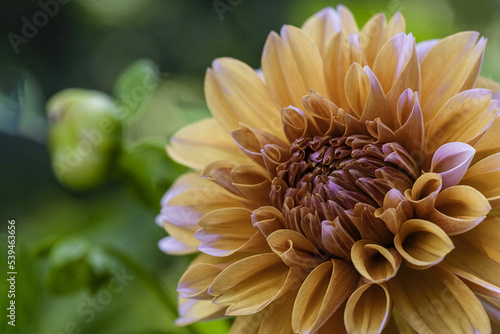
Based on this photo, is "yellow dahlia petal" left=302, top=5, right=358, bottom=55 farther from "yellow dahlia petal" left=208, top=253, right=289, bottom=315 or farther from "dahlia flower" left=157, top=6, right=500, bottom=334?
"yellow dahlia petal" left=208, top=253, right=289, bottom=315

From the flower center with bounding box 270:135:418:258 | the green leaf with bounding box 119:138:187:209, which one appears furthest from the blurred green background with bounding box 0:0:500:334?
the flower center with bounding box 270:135:418:258

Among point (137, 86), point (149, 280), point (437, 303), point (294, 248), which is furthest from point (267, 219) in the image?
point (137, 86)

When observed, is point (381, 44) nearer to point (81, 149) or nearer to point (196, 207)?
point (196, 207)

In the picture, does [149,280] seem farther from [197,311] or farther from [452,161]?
[452,161]

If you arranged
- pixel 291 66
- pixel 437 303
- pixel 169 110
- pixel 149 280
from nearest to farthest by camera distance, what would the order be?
pixel 437 303 → pixel 291 66 → pixel 149 280 → pixel 169 110

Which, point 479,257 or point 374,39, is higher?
point 374,39

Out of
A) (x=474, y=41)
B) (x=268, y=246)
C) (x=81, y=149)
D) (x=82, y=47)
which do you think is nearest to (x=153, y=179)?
(x=81, y=149)
